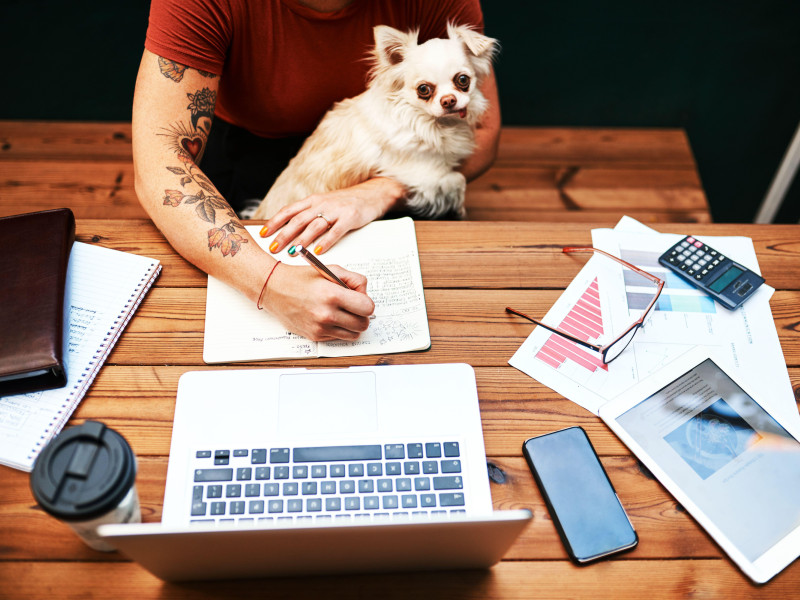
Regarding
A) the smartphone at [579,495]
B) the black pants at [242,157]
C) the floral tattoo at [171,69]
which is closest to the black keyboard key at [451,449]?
the smartphone at [579,495]

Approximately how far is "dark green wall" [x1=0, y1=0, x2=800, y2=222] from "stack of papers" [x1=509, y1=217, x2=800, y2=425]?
3.63 ft

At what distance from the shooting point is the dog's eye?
3.44 ft

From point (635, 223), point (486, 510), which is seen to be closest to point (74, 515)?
point (486, 510)

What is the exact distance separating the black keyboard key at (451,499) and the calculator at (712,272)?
59 cm

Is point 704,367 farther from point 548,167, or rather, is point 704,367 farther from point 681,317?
point 548,167

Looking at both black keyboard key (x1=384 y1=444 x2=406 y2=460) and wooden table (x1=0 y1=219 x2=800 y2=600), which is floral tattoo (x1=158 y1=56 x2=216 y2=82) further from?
black keyboard key (x1=384 y1=444 x2=406 y2=460)

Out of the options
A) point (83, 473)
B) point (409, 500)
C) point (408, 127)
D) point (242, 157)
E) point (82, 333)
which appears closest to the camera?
point (83, 473)

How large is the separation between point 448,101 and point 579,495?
72 cm

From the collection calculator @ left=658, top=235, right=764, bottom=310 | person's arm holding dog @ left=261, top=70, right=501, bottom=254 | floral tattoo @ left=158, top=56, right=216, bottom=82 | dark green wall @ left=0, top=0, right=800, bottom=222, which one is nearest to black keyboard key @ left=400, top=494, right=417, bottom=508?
person's arm holding dog @ left=261, top=70, right=501, bottom=254

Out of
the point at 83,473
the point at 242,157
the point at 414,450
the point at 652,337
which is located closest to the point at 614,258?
the point at 652,337

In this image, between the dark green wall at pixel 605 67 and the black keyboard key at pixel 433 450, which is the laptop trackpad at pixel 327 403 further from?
the dark green wall at pixel 605 67

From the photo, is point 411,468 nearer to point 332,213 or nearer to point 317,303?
point 317,303

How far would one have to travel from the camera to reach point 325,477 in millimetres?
737

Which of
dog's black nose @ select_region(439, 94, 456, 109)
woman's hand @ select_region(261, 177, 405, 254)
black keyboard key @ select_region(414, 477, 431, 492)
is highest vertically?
dog's black nose @ select_region(439, 94, 456, 109)
